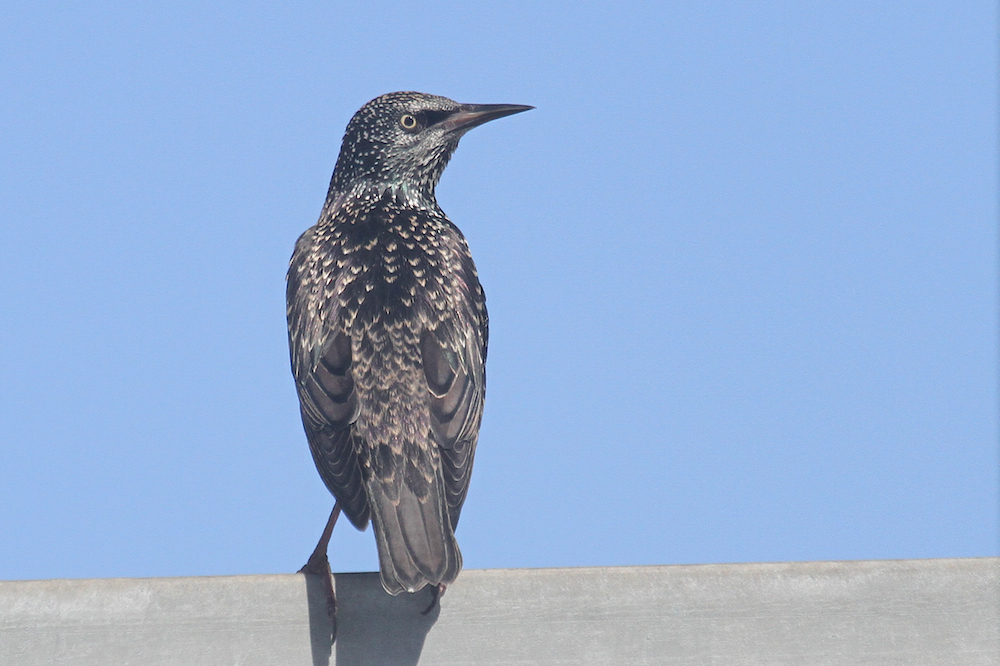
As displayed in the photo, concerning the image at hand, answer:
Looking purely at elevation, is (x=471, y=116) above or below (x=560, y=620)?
above

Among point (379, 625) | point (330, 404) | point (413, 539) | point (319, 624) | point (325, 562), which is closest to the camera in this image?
point (319, 624)

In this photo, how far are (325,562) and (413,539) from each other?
462 millimetres

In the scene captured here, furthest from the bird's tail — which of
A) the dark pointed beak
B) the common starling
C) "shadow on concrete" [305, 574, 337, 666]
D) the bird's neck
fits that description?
the dark pointed beak

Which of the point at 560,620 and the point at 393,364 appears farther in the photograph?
the point at 393,364

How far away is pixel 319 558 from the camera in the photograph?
3832mm

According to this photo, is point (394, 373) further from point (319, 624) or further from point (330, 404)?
point (319, 624)

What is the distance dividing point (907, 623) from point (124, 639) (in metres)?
1.91

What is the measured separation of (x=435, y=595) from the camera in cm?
293

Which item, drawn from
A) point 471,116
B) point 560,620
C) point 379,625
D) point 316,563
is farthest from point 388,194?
point 560,620

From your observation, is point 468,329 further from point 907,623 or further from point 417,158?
point 907,623

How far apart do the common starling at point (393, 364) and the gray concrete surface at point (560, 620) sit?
0.26 metres

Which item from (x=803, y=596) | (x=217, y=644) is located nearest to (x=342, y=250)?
(x=217, y=644)

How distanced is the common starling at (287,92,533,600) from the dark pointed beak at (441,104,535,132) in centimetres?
1

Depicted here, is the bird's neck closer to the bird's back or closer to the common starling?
the common starling
